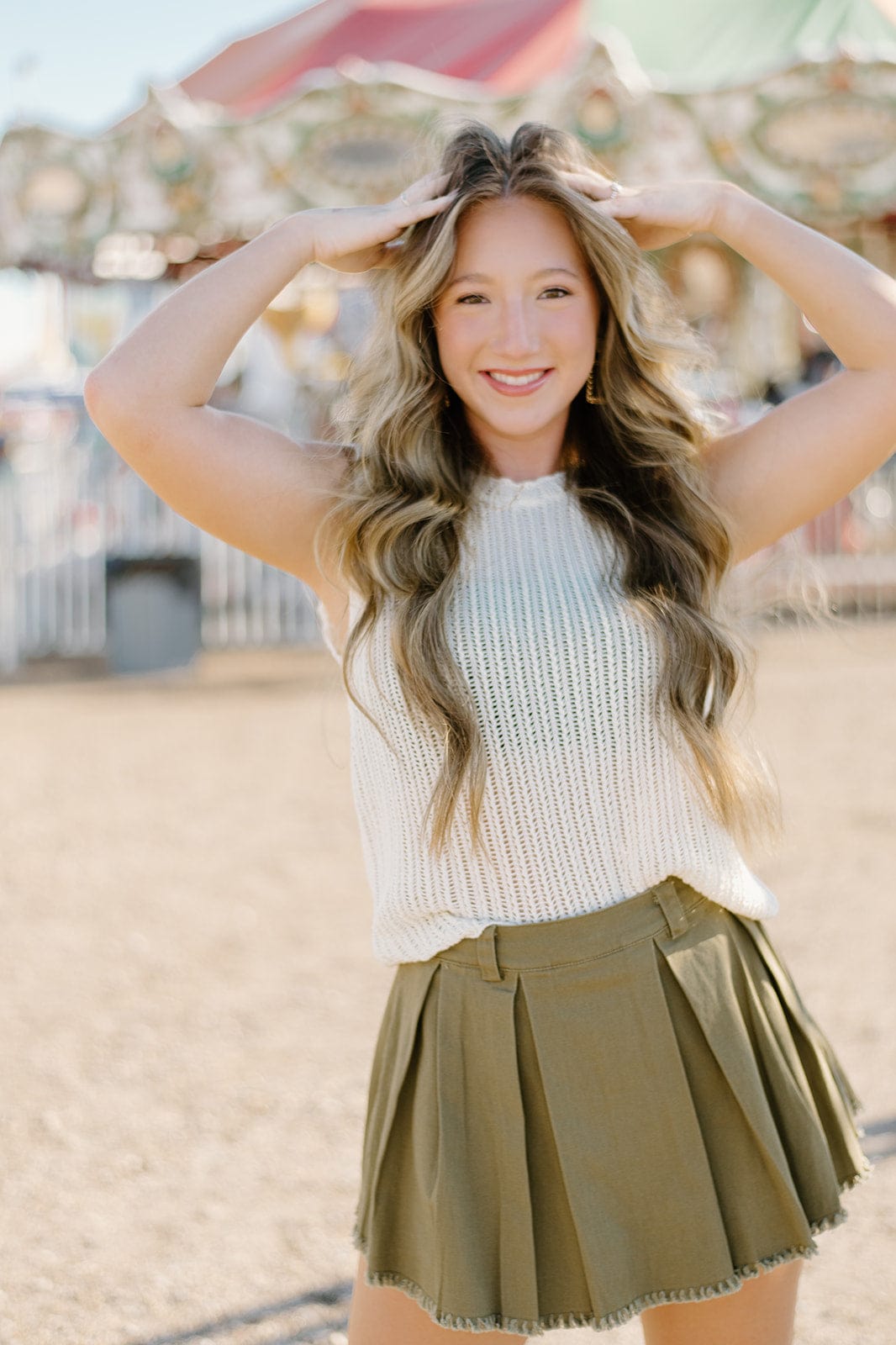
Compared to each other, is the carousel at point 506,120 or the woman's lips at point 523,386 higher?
the carousel at point 506,120

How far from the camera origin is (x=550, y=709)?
178cm

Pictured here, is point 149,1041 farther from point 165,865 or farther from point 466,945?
point 466,945

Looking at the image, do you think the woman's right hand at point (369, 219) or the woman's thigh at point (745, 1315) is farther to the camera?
the woman's right hand at point (369, 219)

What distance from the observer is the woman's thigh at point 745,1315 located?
1.71 meters

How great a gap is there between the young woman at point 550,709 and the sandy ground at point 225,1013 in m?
0.27

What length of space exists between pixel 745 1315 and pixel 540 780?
2.28 feet

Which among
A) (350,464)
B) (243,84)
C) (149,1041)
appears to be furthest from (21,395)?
(350,464)

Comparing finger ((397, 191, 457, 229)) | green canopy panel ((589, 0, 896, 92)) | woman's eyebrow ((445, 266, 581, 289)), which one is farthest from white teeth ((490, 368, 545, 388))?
green canopy panel ((589, 0, 896, 92))

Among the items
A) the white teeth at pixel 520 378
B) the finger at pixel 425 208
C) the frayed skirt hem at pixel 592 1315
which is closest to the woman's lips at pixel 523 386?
the white teeth at pixel 520 378

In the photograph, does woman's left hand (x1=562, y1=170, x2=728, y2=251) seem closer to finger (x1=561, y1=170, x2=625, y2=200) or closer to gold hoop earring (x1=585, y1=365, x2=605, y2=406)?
finger (x1=561, y1=170, x2=625, y2=200)

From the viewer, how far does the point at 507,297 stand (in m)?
1.89

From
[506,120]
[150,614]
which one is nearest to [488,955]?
[150,614]

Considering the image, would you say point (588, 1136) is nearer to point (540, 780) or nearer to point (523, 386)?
Result: point (540, 780)

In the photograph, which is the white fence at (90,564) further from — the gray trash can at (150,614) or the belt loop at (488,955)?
the belt loop at (488,955)
